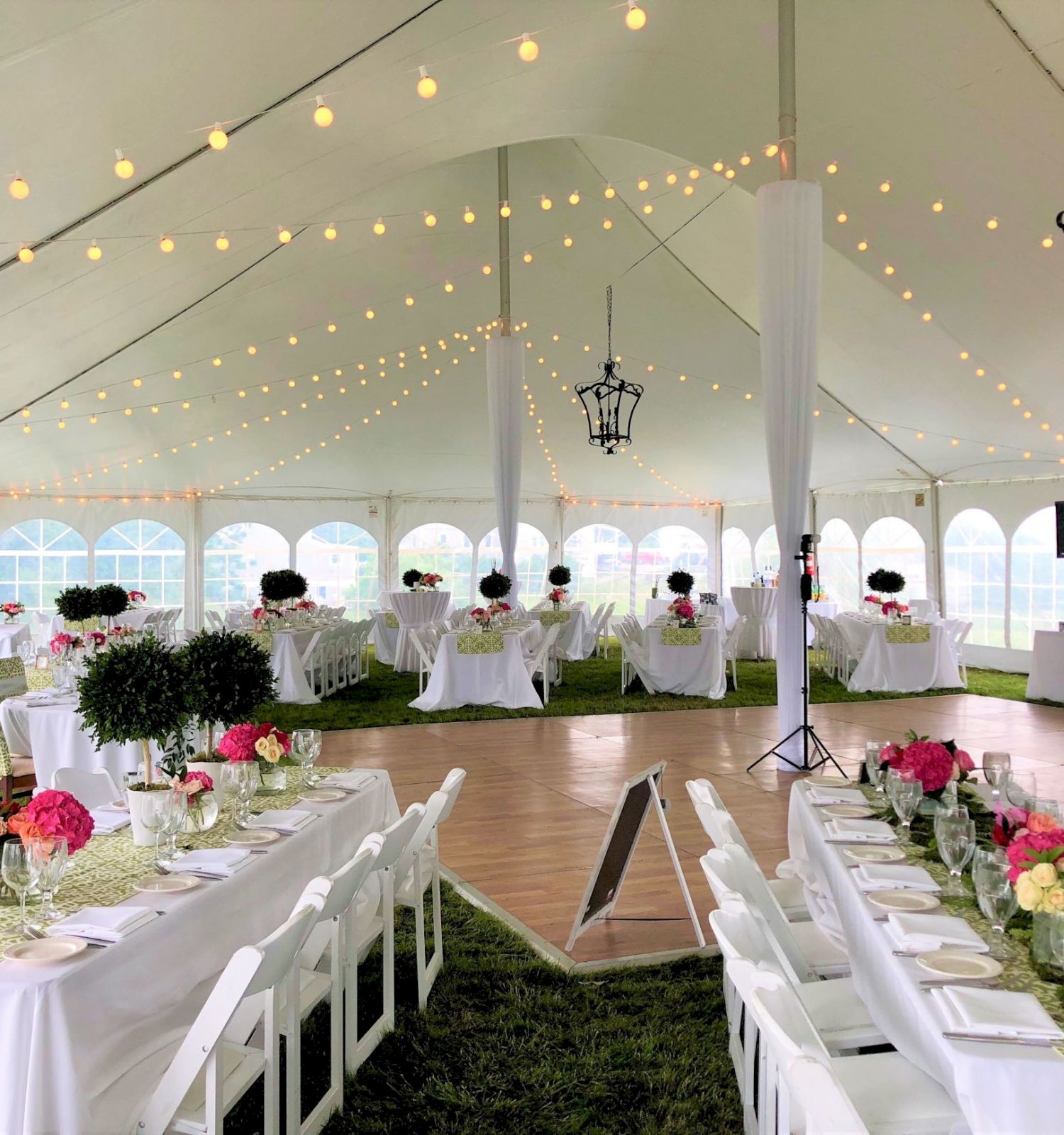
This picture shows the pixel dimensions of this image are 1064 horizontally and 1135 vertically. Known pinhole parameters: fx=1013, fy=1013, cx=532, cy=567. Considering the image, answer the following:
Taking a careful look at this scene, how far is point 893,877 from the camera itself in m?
2.63

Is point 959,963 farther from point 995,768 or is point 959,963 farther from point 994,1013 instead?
point 995,768

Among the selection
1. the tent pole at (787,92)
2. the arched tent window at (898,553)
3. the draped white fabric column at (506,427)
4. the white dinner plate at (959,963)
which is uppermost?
the tent pole at (787,92)

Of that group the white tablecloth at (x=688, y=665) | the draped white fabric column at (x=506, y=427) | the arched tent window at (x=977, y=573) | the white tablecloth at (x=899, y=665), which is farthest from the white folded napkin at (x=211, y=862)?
the arched tent window at (x=977, y=573)

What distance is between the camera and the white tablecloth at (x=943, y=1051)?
65.1 inches

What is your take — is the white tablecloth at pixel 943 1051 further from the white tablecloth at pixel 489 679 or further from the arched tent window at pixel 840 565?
the arched tent window at pixel 840 565

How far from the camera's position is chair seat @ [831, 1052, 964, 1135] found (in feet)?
6.51

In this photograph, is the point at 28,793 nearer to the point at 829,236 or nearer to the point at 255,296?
the point at 255,296

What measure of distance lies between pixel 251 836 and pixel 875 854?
182 cm

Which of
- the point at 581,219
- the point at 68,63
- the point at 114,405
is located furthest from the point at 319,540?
the point at 68,63

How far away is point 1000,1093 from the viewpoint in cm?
167

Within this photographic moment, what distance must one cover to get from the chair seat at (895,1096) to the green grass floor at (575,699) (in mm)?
6930

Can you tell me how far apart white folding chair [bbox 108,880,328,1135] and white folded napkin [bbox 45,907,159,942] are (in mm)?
268

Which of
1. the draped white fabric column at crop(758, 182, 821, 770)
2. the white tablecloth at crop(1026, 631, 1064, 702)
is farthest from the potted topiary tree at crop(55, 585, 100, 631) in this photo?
the white tablecloth at crop(1026, 631, 1064, 702)

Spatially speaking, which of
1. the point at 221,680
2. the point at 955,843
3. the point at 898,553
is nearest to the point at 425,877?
the point at 221,680
